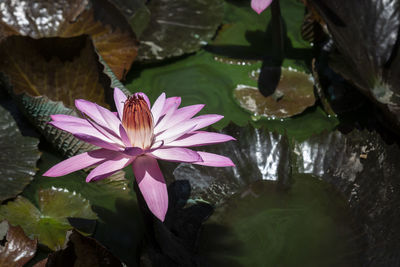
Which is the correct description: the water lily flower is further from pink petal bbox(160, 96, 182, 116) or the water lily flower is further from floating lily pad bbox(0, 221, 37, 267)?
floating lily pad bbox(0, 221, 37, 267)

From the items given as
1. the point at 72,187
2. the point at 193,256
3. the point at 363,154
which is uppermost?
the point at 363,154

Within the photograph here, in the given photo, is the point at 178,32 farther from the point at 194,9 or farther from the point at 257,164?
the point at 257,164

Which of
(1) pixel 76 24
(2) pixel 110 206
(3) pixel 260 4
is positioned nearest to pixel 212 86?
(3) pixel 260 4

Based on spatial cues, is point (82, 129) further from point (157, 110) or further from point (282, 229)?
point (282, 229)

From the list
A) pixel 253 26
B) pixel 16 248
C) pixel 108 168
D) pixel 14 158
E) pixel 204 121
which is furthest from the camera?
pixel 253 26

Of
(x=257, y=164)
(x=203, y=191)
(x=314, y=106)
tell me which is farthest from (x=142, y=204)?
(x=314, y=106)

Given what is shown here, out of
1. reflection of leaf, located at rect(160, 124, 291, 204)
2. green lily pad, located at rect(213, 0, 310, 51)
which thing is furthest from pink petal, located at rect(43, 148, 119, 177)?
green lily pad, located at rect(213, 0, 310, 51)

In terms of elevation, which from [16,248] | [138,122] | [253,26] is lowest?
[16,248]
